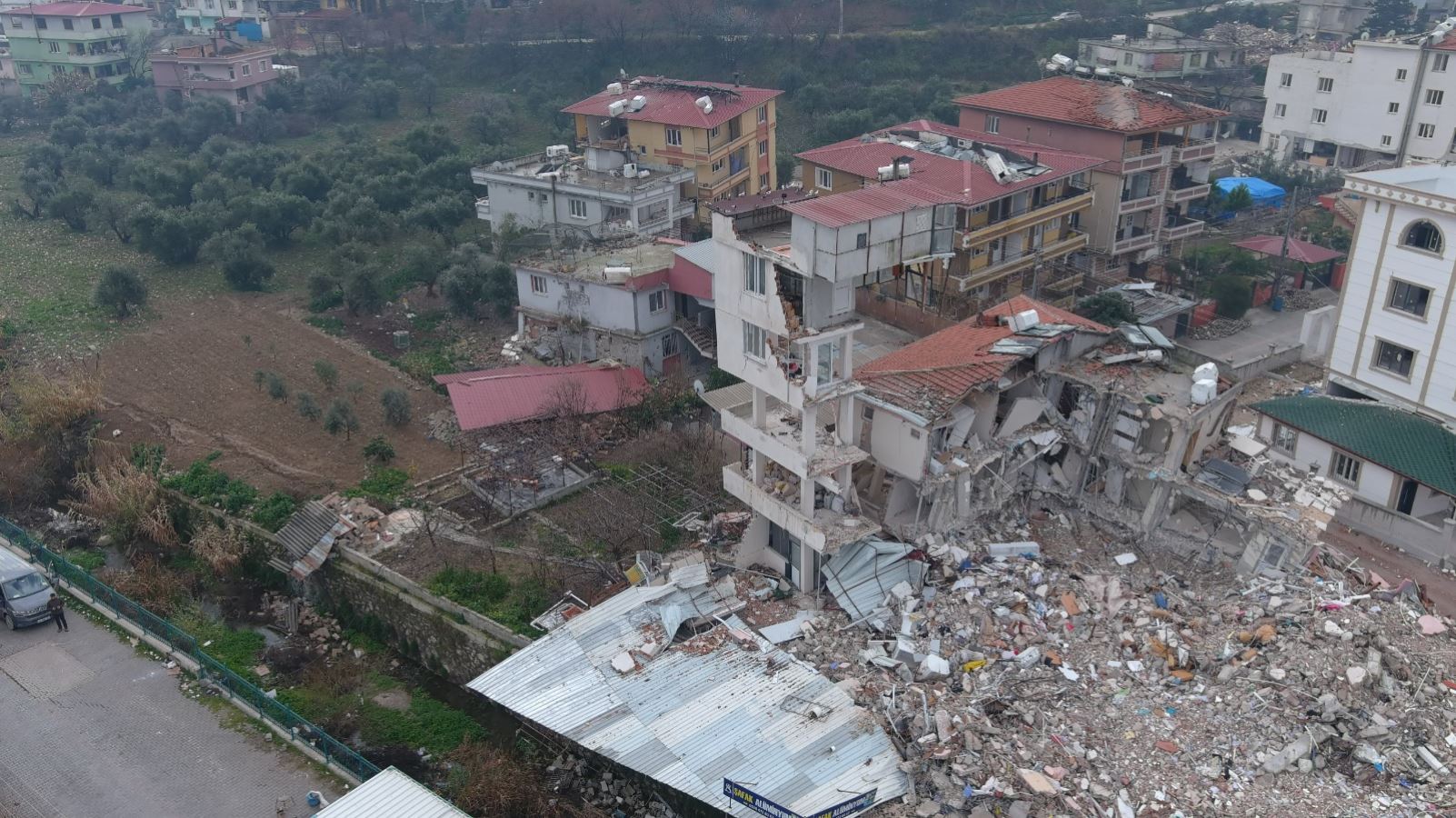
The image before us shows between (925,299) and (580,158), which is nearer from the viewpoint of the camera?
(925,299)

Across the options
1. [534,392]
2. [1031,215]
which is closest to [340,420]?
[534,392]

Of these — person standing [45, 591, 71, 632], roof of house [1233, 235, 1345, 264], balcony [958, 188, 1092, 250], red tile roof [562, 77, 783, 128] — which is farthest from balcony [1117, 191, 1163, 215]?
person standing [45, 591, 71, 632]

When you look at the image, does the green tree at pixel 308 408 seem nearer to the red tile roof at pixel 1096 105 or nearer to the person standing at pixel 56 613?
the person standing at pixel 56 613

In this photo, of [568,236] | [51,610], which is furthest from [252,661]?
[568,236]

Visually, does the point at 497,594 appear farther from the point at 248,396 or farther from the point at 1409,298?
the point at 1409,298

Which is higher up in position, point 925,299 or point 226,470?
point 925,299

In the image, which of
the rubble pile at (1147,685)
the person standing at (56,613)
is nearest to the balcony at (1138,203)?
the rubble pile at (1147,685)

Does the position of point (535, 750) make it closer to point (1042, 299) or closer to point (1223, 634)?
point (1223, 634)
